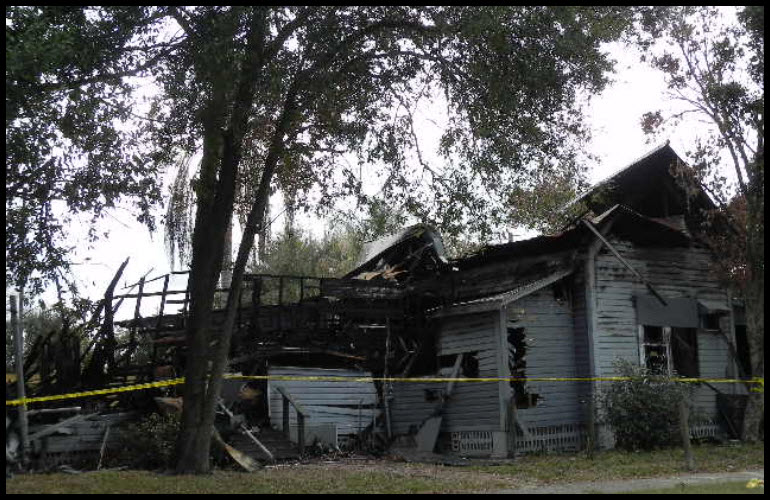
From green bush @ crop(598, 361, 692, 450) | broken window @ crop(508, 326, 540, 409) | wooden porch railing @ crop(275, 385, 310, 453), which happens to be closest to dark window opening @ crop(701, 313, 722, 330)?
green bush @ crop(598, 361, 692, 450)

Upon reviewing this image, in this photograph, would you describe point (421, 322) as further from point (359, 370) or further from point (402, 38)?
point (402, 38)

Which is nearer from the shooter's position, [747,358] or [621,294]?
[621,294]

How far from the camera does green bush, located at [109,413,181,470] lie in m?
15.0

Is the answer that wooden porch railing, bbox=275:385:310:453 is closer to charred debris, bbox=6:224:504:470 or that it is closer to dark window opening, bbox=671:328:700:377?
charred debris, bbox=6:224:504:470

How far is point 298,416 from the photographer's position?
1797 centimetres

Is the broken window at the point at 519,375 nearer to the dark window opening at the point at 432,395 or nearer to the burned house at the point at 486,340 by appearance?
the burned house at the point at 486,340

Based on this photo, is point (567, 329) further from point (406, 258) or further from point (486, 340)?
point (406, 258)

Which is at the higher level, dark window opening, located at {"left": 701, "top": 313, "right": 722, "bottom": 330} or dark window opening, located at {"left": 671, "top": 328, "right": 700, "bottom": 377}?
dark window opening, located at {"left": 701, "top": 313, "right": 722, "bottom": 330}

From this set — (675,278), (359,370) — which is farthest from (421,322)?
(675,278)

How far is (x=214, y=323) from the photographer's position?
19.9 metres

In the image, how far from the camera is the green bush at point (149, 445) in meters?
15.0

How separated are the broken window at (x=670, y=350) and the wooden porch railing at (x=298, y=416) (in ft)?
29.7

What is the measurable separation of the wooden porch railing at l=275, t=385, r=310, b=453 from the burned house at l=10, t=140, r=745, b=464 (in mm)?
39

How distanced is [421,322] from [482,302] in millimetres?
2646
